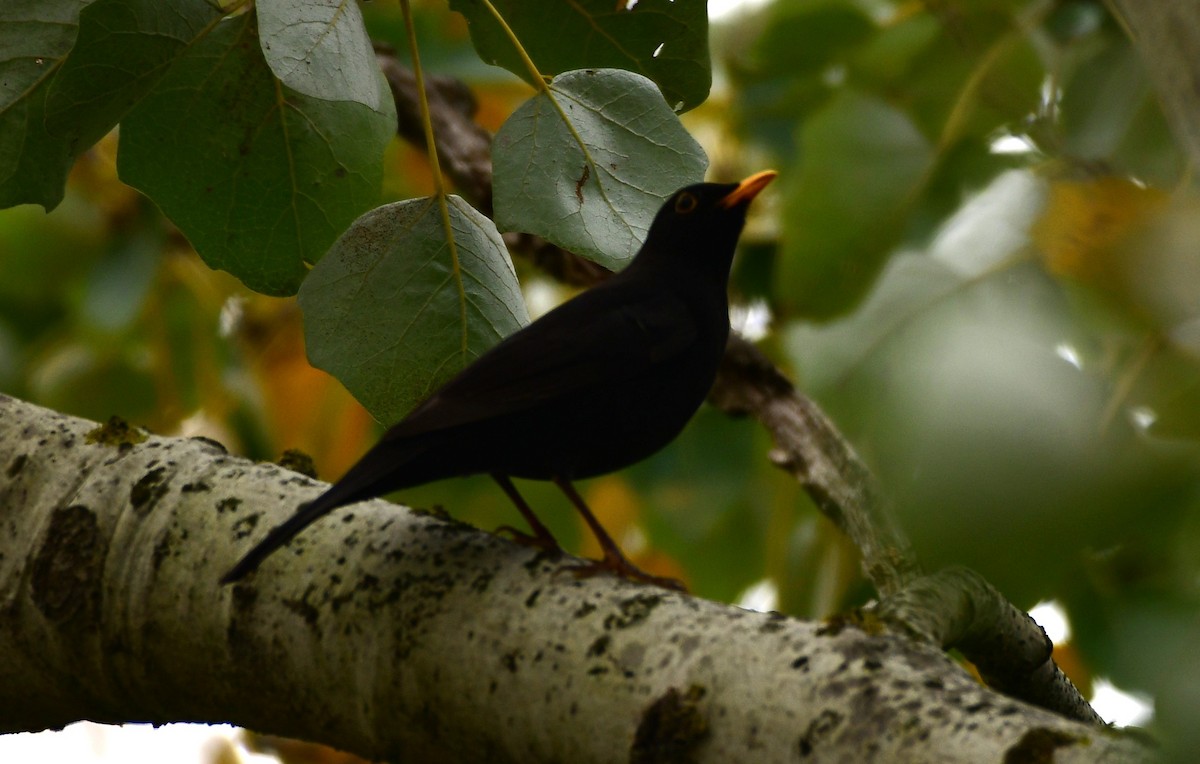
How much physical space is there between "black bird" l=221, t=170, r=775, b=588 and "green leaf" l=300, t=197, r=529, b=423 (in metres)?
0.05

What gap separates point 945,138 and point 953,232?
0.42 m

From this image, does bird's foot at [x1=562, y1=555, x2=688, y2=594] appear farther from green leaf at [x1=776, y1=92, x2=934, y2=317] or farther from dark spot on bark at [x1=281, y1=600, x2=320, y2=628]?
green leaf at [x1=776, y1=92, x2=934, y2=317]

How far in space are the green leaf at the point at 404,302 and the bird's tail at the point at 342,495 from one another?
0.35ft

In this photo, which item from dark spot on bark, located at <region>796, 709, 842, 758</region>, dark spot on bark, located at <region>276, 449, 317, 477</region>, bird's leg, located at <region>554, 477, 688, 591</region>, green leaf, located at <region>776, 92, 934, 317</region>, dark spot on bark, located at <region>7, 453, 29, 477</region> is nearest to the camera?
dark spot on bark, located at <region>796, 709, 842, 758</region>

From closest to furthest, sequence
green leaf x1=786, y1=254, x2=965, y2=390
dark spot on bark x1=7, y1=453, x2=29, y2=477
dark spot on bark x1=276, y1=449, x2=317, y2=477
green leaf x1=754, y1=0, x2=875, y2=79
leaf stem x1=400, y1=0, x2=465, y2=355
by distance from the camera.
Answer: leaf stem x1=400, y1=0, x2=465, y2=355
dark spot on bark x1=7, y1=453, x2=29, y2=477
dark spot on bark x1=276, y1=449, x2=317, y2=477
green leaf x1=786, y1=254, x2=965, y2=390
green leaf x1=754, y1=0, x2=875, y2=79

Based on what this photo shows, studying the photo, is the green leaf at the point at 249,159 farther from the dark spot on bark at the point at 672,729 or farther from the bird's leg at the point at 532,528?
the dark spot on bark at the point at 672,729

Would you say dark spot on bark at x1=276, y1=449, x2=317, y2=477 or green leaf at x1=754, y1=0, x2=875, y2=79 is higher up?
green leaf at x1=754, y1=0, x2=875, y2=79

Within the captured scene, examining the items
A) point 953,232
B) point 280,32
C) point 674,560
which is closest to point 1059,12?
point 953,232

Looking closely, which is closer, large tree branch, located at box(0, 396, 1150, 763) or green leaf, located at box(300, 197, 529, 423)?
large tree branch, located at box(0, 396, 1150, 763)

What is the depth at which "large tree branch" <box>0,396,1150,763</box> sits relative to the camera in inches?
55.4

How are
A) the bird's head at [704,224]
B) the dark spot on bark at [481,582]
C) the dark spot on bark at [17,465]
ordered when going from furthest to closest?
1. the bird's head at [704,224]
2. the dark spot on bark at [17,465]
3. the dark spot on bark at [481,582]

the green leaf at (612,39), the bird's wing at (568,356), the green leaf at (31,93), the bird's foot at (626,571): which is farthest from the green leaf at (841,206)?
the green leaf at (31,93)

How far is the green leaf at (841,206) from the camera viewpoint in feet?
10.8

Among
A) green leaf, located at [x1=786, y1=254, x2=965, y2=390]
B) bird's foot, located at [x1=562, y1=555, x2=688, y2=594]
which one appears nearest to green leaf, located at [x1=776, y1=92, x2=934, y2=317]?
green leaf, located at [x1=786, y1=254, x2=965, y2=390]
